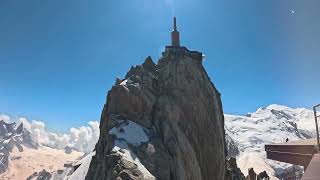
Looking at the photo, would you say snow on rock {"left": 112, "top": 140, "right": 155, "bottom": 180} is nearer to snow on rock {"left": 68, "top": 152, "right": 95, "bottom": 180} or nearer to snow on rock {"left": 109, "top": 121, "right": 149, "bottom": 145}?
snow on rock {"left": 109, "top": 121, "right": 149, "bottom": 145}

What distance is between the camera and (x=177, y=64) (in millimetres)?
60094

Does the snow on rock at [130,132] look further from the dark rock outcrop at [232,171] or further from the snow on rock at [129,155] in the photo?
the dark rock outcrop at [232,171]

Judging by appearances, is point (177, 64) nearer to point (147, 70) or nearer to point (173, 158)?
point (147, 70)

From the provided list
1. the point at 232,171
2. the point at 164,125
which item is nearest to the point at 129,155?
the point at 164,125

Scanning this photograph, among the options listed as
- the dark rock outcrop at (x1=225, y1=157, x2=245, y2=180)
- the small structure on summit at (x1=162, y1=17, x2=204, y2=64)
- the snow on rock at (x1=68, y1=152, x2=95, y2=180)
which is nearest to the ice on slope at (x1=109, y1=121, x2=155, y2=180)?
the snow on rock at (x1=68, y1=152, x2=95, y2=180)

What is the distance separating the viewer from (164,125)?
50938 millimetres

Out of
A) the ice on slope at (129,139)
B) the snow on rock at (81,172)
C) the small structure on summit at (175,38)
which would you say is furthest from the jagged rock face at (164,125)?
the small structure on summit at (175,38)

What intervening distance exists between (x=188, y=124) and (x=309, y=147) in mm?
37116

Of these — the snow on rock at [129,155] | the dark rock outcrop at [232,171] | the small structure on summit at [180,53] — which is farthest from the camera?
the dark rock outcrop at [232,171]

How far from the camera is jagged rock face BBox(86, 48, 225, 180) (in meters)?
42.7

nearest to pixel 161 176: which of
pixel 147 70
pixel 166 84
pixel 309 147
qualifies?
pixel 166 84

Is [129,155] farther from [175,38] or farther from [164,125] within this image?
[175,38]

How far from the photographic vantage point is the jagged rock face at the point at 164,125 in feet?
140

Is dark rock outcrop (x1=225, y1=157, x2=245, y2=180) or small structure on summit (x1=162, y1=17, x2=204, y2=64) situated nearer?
small structure on summit (x1=162, y1=17, x2=204, y2=64)
